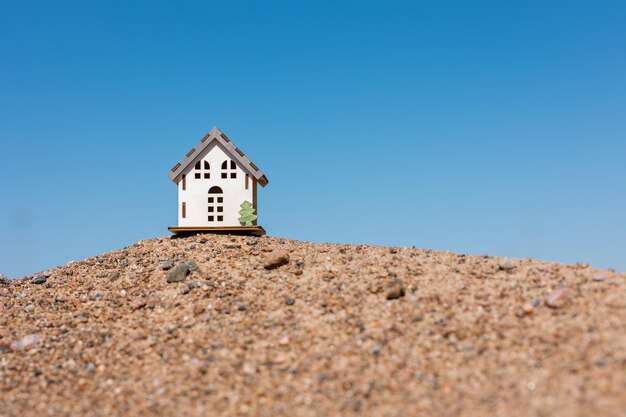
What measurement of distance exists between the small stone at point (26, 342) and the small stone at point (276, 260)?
219 inches

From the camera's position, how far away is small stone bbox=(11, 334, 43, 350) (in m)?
13.5

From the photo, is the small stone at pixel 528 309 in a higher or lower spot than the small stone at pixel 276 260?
lower

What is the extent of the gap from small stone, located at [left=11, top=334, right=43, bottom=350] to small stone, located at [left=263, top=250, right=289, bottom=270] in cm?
557

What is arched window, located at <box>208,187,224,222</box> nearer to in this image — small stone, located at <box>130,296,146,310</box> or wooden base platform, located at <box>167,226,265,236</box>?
wooden base platform, located at <box>167,226,265,236</box>

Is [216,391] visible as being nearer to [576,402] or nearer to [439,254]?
[576,402]

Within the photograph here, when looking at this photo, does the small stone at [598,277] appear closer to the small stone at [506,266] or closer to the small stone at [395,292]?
the small stone at [506,266]

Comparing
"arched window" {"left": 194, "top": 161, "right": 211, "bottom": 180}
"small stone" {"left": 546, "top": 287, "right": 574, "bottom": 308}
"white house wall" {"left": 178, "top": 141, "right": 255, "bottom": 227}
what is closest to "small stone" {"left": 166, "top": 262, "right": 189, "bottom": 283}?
"white house wall" {"left": 178, "top": 141, "right": 255, "bottom": 227}

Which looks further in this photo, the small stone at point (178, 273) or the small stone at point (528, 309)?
the small stone at point (178, 273)

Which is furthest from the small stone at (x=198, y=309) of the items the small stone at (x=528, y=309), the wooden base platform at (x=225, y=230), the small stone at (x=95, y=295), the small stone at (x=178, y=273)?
the small stone at (x=528, y=309)

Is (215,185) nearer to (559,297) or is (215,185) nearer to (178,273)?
(178,273)

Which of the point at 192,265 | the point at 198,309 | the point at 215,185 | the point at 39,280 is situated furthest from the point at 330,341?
the point at 39,280

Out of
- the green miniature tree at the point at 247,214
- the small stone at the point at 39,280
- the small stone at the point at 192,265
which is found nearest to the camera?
the small stone at the point at 192,265

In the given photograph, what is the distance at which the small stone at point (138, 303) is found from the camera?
1459 centimetres

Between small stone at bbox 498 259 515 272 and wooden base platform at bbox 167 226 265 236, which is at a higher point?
wooden base platform at bbox 167 226 265 236
